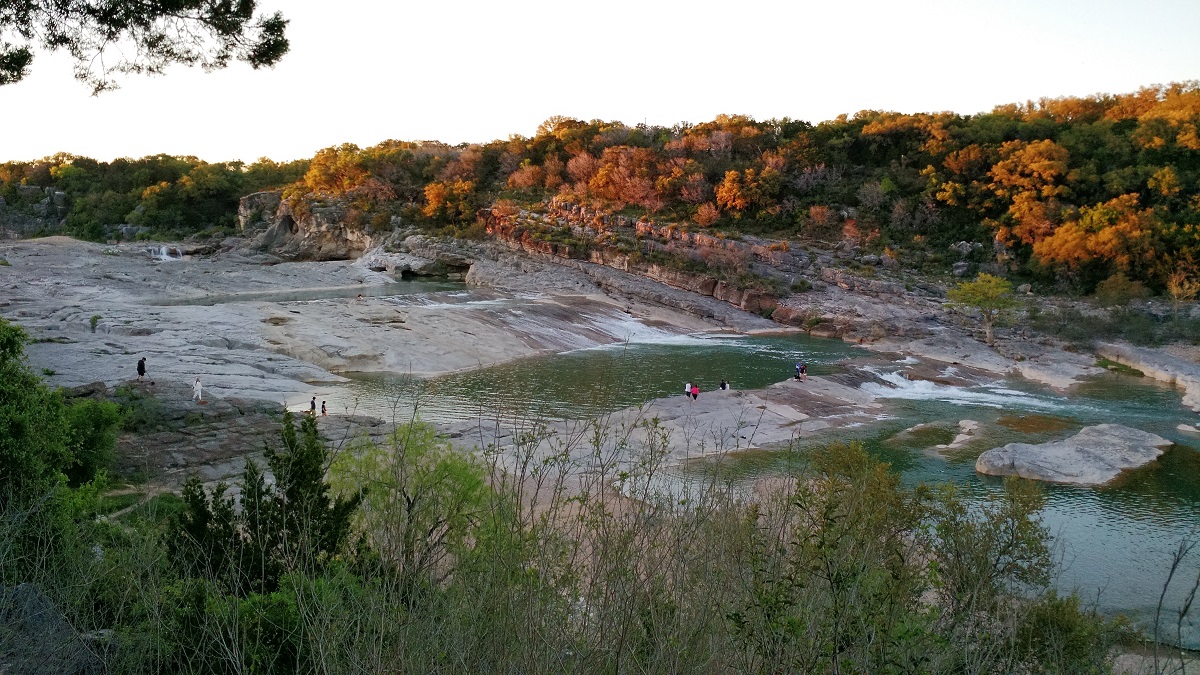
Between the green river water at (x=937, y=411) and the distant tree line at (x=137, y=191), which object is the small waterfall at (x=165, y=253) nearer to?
the distant tree line at (x=137, y=191)

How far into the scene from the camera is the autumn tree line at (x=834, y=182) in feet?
164

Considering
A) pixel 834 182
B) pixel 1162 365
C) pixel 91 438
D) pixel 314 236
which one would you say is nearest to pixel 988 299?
pixel 1162 365

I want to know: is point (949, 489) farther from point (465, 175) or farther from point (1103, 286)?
point (465, 175)

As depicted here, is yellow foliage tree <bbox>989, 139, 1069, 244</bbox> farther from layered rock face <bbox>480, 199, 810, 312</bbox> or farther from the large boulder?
the large boulder

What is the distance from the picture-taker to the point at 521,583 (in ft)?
16.9

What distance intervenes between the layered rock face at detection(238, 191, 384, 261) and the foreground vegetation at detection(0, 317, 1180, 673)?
59571mm

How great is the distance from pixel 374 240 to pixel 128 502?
180ft

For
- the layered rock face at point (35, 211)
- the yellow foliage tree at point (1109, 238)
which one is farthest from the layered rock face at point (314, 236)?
the yellow foliage tree at point (1109, 238)

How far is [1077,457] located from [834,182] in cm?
4732

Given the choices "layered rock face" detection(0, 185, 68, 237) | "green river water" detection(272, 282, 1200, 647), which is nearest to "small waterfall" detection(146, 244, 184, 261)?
"layered rock face" detection(0, 185, 68, 237)

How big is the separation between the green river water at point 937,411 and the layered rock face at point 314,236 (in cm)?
3704

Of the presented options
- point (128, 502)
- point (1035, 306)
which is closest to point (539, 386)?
point (128, 502)

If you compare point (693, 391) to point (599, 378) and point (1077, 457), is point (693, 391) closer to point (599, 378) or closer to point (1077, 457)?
point (599, 378)

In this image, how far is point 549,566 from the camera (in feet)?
17.2
